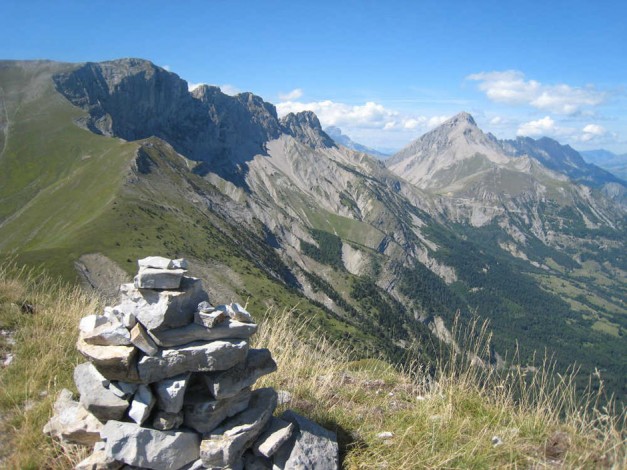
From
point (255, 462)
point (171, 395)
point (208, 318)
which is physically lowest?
point (255, 462)

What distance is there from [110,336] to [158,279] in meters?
1.04

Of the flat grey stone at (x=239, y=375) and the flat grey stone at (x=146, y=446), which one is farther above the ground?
the flat grey stone at (x=239, y=375)

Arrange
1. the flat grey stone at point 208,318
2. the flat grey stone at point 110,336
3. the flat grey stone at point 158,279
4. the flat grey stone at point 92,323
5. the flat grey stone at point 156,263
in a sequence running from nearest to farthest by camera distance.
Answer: the flat grey stone at point 110,336, the flat grey stone at point 158,279, the flat grey stone at point 92,323, the flat grey stone at point 208,318, the flat grey stone at point 156,263

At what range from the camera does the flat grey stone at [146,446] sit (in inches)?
234

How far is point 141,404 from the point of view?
6.17 meters

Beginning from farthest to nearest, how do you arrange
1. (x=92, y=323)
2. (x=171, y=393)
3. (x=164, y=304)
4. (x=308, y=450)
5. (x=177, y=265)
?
(x=177, y=265) < (x=308, y=450) < (x=92, y=323) < (x=164, y=304) < (x=171, y=393)

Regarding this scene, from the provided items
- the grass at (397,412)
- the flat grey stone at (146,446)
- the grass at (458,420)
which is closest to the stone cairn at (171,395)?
the flat grey stone at (146,446)

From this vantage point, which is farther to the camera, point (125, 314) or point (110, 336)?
point (125, 314)

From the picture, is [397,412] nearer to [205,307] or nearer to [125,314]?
[205,307]

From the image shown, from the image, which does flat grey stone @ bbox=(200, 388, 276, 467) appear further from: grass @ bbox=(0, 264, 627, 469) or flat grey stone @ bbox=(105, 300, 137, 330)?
flat grey stone @ bbox=(105, 300, 137, 330)

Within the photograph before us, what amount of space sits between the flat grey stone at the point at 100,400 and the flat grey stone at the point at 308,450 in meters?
2.50

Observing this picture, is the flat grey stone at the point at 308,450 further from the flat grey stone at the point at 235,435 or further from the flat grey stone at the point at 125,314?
the flat grey stone at the point at 125,314

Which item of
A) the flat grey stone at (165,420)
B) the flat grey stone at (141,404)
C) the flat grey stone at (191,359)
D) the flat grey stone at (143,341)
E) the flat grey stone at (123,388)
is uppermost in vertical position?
the flat grey stone at (143,341)

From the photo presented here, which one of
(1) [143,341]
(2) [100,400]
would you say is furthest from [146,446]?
(1) [143,341]
